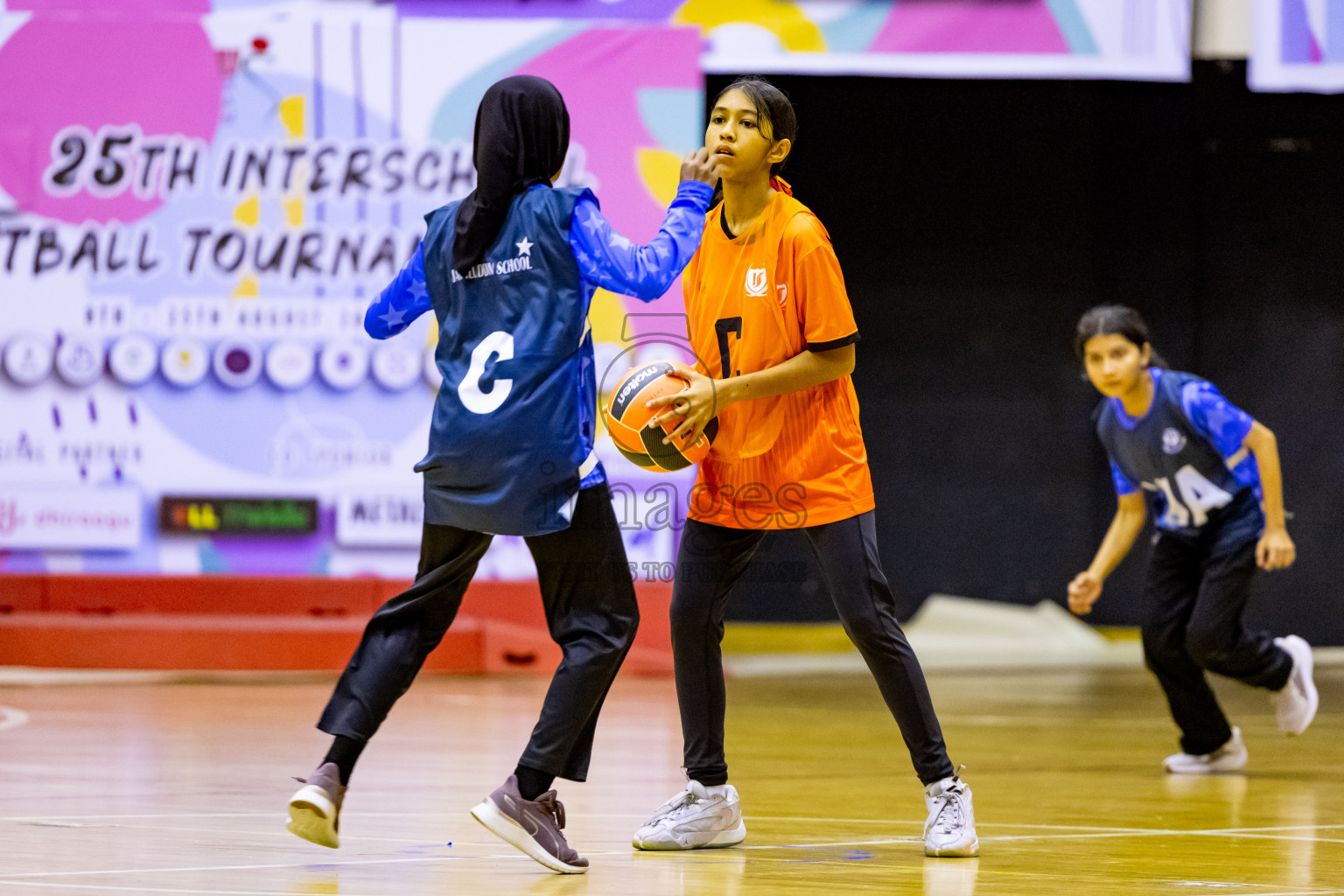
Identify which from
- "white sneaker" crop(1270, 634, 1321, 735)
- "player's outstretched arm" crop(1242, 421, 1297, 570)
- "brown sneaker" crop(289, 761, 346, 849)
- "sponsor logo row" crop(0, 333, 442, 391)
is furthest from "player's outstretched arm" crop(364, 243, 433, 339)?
"sponsor logo row" crop(0, 333, 442, 391)

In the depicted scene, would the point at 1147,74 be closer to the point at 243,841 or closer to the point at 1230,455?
the point at 1230,455

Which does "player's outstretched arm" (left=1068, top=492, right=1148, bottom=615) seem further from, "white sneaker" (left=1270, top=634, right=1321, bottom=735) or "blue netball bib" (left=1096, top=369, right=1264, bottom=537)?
"white sneaker" (left=1270, top=634, right=1321, bottom=735)

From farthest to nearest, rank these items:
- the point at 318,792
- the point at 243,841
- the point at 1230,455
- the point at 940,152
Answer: the point at 940,152 < the point at 1230,455 < the point at 243,841 < the point at 318,792

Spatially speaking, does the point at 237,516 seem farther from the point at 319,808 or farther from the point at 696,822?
the point at 319,808

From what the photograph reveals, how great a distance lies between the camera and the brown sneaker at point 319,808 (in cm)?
306

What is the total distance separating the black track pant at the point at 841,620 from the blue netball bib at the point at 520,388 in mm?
530

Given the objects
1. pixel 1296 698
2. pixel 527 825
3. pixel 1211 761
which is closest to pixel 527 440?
pixel 527 825

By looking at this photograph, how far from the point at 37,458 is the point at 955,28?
210 inches

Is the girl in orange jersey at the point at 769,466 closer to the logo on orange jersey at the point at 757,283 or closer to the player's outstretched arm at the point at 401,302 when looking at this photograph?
the logo on orange jersey at the point at 757,283

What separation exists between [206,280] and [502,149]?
17.8 feet

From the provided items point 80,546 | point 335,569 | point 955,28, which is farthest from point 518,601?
point 955,28

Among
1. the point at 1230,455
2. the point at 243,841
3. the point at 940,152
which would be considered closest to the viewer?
the point at 243,841

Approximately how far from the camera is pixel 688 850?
3.59m

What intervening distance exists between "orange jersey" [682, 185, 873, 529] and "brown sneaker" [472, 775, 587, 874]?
81 cm
